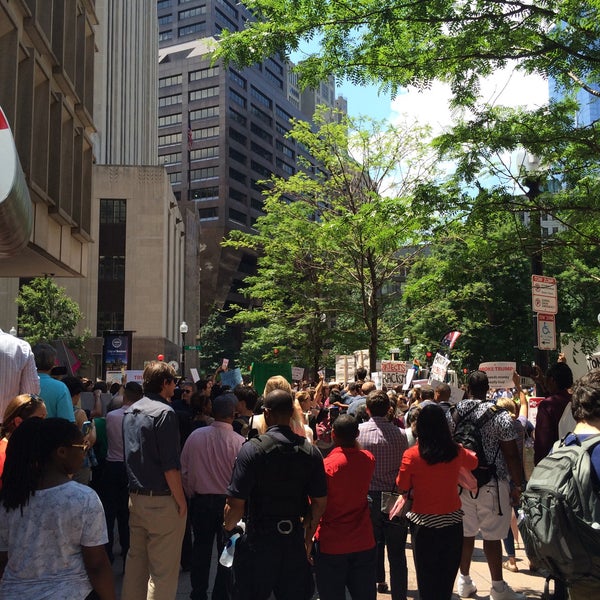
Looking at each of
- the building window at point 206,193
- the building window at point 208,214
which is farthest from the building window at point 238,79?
the building window at point 208,214

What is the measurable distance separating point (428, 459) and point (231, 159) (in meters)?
109

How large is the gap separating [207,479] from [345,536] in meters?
1.84

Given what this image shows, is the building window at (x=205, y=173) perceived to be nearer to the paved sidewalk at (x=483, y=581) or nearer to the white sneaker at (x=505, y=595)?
the paved sidewalk at (x=483, y=581)

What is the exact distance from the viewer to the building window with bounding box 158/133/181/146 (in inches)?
4603

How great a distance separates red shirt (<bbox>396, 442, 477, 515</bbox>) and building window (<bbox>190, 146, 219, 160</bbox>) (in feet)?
356

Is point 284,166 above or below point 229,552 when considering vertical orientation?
above

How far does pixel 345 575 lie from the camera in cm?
523

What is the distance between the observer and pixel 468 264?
1166 centimetres

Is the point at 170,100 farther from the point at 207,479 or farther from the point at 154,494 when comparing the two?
the point at 154,494

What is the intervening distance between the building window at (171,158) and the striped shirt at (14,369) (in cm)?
11447

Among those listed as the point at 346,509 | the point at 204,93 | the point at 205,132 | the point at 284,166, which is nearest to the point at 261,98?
the point at 204,93

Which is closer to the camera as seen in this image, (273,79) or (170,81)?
(170,81)

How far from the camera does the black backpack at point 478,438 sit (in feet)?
22.5

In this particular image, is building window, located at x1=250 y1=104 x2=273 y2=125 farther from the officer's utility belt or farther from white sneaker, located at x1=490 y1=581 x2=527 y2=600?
the officer's utility belt
